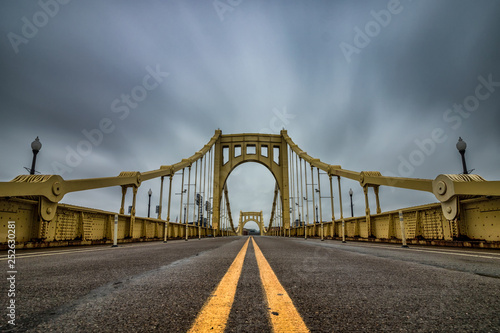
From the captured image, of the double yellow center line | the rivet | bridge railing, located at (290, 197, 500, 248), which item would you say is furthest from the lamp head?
the double yellow center line

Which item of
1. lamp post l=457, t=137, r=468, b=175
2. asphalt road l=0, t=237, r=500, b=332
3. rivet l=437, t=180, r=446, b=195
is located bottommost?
asphalt road l=0, t=237, r=500, b=332

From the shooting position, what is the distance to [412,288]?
2.06 meters

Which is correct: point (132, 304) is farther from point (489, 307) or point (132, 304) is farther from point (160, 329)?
point (489, 307)

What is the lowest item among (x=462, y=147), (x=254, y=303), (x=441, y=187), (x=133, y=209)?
(x=254, y=303)

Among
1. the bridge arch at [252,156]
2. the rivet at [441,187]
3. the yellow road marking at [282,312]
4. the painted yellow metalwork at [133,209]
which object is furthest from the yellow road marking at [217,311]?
the bridge arch at [252,156]

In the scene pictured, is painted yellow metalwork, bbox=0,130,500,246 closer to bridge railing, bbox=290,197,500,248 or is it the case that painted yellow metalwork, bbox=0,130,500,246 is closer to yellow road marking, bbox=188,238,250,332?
bridge railing, bbox=290,197,500,248

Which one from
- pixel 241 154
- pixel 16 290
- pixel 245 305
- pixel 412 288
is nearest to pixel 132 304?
pixel 245 305

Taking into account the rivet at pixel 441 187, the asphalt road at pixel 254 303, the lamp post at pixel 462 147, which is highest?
the lamp post at pixel 462 147

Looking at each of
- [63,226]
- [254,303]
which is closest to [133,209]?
[63,226]

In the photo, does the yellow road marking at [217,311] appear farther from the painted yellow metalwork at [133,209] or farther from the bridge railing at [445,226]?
the bridge railing at [445,226]

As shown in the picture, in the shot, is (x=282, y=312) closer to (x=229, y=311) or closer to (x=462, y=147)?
(x=229, y=311)

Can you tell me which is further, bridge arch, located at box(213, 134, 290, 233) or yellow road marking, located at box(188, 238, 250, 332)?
bridge arch, located at box(213, 134, 290, 233)

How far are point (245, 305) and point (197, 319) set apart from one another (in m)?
0.34

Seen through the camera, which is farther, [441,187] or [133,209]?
[133,209]
